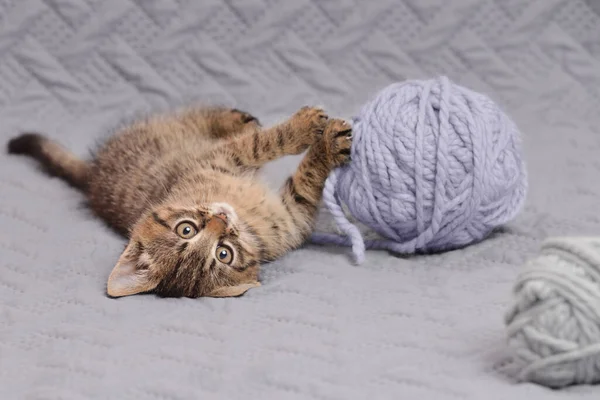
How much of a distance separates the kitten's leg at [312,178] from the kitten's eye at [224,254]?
146 millimetres

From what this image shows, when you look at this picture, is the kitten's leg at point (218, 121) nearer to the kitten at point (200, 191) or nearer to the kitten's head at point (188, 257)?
the kitten at point (200, 191)

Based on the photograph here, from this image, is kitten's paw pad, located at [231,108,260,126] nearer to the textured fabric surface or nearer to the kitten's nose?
the textured fabric surface

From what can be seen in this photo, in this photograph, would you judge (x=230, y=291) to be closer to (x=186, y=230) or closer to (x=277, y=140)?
(x=186, y=230)

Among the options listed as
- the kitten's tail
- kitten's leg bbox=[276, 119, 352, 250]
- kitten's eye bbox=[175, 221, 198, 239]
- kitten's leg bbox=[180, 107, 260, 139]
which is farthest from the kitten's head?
the kitten's tail

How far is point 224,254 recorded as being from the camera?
1.38 metres

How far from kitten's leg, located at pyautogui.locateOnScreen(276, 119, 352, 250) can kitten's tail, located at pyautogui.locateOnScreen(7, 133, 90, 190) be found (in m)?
0.55

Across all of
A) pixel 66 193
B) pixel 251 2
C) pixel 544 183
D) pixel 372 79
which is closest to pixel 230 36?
pixel 251 2

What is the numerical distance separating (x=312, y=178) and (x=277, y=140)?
10cm

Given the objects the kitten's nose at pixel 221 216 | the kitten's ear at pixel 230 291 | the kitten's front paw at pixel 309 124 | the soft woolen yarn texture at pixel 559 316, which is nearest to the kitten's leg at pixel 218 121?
the kitten's front paw at pixel 309 124

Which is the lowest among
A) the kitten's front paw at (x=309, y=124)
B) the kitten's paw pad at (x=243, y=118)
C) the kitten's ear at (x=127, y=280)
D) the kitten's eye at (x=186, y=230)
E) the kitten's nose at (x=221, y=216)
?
the kitten's paw pad at (x=243, y=118)

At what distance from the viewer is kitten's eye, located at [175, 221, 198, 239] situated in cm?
138

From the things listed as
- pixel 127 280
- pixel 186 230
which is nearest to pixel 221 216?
pixel 186 230

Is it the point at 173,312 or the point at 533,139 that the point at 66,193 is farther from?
the point at 533,139

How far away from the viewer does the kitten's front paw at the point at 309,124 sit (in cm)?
151
